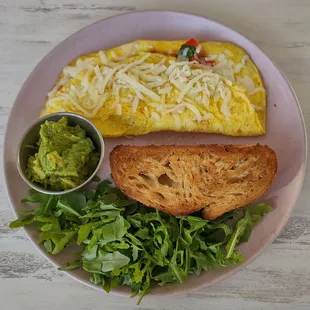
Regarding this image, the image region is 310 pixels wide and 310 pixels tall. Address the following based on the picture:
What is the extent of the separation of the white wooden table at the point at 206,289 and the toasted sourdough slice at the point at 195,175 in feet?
1.11

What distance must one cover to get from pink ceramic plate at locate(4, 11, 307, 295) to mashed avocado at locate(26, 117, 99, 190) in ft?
0.56

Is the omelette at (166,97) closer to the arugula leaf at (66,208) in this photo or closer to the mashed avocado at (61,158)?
the mashed avocado at (61,158)

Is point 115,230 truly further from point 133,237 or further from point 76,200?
point 76,200

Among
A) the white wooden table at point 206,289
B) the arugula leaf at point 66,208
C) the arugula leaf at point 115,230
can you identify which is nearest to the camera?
the arugula leaf at point 115,230

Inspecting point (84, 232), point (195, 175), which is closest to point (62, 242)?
point (84, 232)

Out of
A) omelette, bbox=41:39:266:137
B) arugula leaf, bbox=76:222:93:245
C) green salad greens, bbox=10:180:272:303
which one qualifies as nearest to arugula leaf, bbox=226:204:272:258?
green salad greens, bbox=10:180:272:303

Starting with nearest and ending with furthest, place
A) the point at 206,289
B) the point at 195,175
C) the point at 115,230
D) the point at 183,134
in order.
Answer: the point at 115,230 < the point at 195,175 < the point at 206,289 < the point at 183,134

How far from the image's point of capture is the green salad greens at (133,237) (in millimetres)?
2033

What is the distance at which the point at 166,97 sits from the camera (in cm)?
234

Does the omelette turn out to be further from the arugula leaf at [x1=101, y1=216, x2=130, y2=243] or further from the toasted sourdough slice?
the arugula leaf at [x1=101, y1=216, x2=130, y2=243]

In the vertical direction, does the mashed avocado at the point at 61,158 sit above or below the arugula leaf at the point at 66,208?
above

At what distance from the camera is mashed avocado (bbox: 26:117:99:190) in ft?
6.75

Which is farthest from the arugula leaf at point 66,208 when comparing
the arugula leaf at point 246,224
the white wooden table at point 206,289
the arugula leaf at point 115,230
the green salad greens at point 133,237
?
the arugula leaf at point 246,224

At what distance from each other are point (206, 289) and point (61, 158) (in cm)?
87
